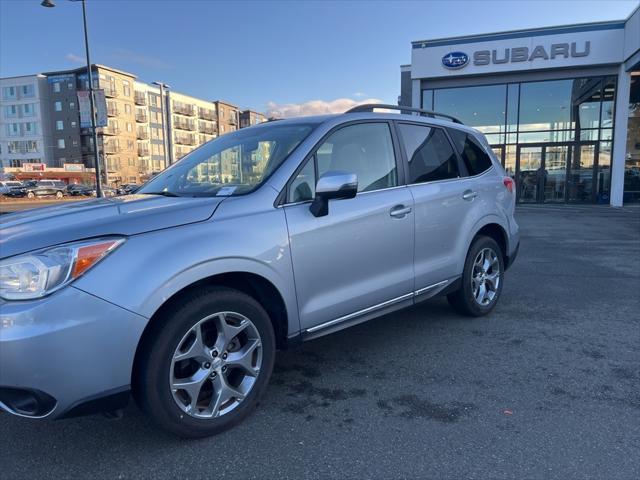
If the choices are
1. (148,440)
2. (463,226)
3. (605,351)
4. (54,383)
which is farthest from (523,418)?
(54,383)

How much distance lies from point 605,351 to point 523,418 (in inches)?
57.9

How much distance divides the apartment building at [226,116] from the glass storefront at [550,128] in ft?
276

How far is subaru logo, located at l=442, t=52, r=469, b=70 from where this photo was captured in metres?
18.2

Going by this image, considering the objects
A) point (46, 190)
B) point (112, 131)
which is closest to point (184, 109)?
point (112, 131)

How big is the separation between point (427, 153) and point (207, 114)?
97.2 meters

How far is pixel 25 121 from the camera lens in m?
78.6

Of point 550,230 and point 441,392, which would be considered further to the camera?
point 550,230

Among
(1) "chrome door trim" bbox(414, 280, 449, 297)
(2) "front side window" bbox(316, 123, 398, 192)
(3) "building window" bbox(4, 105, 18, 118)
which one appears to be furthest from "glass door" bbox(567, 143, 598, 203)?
(3) "building window" bbox(4, 105, 18, 118)

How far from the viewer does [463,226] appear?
4.23 metres

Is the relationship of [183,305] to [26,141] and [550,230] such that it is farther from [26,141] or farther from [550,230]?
[26,141]

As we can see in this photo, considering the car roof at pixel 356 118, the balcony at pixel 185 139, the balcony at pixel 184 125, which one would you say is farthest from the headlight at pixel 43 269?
the balcony at pixel 184 125

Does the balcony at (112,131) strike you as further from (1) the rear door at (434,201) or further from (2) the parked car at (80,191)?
(1) the rear door at (434,201)

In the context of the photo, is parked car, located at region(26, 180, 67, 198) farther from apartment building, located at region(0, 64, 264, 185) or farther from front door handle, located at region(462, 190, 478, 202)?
front door handle, located at region(462, 190, 478, 202)

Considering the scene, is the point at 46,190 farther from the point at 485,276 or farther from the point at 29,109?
the point at 485,276
